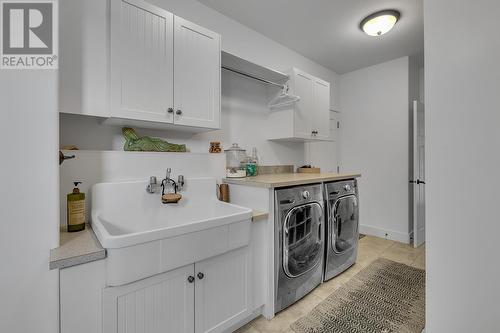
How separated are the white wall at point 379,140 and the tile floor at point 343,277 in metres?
0.27

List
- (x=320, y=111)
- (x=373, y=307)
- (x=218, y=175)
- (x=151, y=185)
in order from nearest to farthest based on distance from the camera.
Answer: (x=151, y=185), (x=373, y=307), (x=218, y=175), (x=320, y=111)

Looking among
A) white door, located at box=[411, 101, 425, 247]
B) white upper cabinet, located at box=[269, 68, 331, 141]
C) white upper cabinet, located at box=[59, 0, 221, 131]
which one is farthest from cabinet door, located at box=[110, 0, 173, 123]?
white door, located at box=[411, 101, 425, 247]

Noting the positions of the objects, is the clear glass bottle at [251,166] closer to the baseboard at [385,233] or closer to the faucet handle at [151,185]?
the faucet handle at [151,185]

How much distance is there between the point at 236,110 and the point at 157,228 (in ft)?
4.84

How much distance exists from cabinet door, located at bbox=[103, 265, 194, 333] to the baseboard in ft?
10.3

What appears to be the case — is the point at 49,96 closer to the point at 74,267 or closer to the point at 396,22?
the point at 74,267

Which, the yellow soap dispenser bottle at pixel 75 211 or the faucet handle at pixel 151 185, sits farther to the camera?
the faucet handle at pixel 151 185

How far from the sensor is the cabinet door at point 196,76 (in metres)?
1.58

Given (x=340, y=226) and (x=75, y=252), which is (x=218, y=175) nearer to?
(x=75, y=252)

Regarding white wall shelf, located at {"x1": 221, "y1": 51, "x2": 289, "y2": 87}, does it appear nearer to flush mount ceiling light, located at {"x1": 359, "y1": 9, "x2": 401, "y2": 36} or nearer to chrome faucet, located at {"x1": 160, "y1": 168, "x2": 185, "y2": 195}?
flush mount ceiling light, located at {"x1": 359, "y1": 9, "x2": 401, "y2": 36}

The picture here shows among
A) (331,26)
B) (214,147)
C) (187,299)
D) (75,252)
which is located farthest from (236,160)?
(331,26)

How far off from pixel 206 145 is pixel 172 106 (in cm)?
59

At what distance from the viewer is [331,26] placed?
246cm

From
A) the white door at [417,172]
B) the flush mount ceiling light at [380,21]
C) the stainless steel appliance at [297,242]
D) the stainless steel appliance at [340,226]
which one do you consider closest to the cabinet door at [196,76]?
the stainless steel appliance at [297,242]
